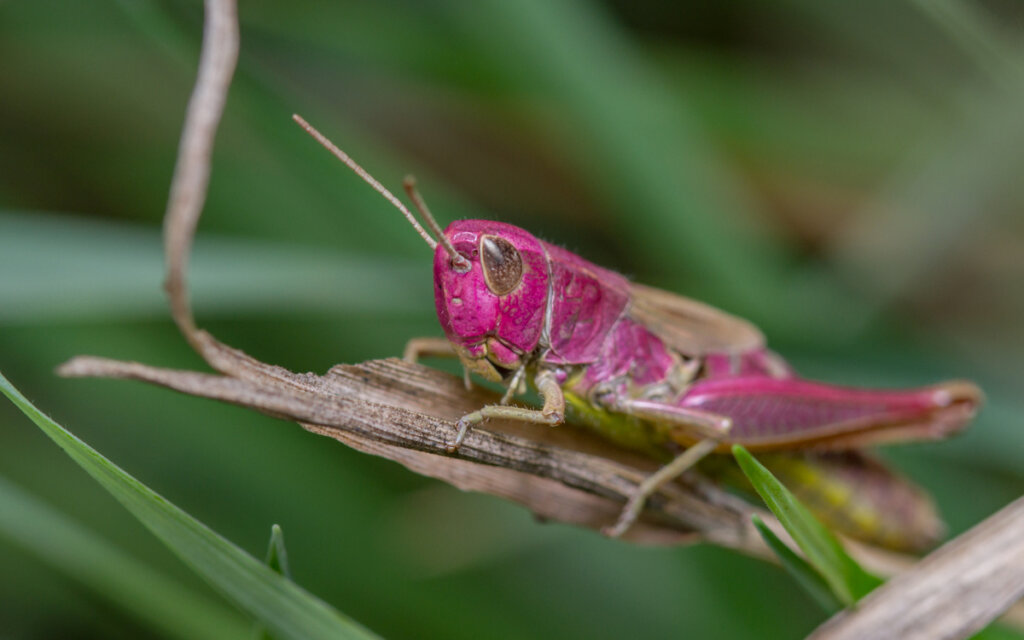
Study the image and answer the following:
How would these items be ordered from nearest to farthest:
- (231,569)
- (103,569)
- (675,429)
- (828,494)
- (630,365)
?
(231,569), (103,569), (675,429), (630,365), (828,494)

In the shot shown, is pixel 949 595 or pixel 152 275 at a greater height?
pixel 152 275

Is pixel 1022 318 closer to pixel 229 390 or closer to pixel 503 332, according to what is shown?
pixel 503 332

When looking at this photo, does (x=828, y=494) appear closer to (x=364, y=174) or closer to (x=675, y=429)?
(x=675, y=429)

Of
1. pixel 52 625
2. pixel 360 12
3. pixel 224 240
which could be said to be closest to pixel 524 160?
Result: pixel 360 12

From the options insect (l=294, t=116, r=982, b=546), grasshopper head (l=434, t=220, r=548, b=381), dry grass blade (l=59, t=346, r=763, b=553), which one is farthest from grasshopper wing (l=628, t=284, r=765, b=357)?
grasshopper head (l=434, t=220, r=548, b=381)

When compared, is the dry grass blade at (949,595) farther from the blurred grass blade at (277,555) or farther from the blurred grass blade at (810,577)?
the blurred grass blade at (277,555)

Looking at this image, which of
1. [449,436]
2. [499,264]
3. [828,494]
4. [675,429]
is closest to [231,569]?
[449,436]
